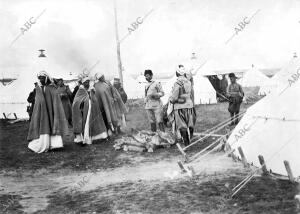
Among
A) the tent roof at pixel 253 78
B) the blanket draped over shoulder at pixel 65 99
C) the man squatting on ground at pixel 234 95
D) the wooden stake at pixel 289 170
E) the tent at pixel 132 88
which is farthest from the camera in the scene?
the tent roof at pixel 253 78

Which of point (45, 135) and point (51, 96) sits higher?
point (51, 96)

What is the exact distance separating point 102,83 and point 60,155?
2.74 m

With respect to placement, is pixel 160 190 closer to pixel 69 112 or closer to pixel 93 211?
pixel 93 211

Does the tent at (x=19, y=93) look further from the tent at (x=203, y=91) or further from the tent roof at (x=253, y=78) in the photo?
the tent roof at (x=253, y=78)

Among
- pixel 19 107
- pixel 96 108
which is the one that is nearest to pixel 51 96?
pixel 96 108

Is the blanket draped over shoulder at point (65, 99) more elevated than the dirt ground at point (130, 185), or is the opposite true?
the blanket draped over shoulder at point (65, 99)

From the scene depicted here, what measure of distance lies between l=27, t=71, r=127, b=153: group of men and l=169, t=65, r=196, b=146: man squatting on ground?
7.68ft

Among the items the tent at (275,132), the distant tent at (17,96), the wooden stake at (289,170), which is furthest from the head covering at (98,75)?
the distant tent at (17,96)

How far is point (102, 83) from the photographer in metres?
10.1

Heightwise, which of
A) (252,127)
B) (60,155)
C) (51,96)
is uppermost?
(51,96)

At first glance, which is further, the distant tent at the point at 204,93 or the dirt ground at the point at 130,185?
the distant tent at the point at 204,93

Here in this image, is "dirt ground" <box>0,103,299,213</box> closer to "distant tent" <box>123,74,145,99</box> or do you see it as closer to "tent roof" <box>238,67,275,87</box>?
"distant tent" <box>123,74,145,99</box>

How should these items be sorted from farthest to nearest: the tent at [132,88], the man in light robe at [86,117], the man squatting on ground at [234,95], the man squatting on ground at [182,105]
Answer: the tent at [132,88]
the man squatting on ground at [234,95]
the man in light robe at [86,117]
the man squatting on ground at [182,105]

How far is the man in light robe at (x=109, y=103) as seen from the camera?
9.91 metres
